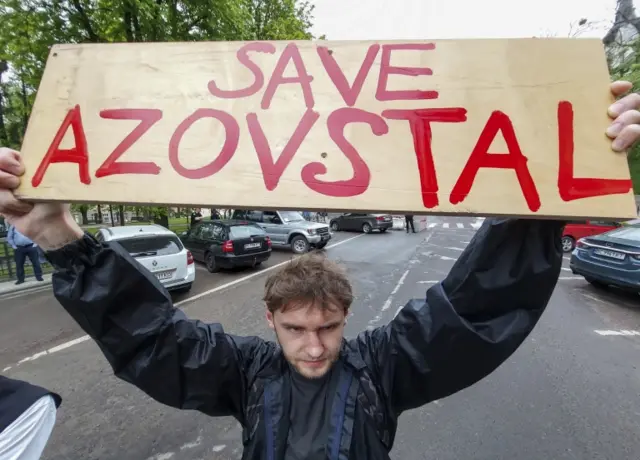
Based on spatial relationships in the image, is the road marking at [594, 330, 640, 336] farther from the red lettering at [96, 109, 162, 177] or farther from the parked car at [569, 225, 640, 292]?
the red lettering at [96, 109, 162, 177]

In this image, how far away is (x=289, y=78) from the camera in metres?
1.11

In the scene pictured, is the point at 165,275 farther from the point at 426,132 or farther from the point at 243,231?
the point at 426,132

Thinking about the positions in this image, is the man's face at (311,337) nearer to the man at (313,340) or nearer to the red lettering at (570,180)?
the man at (313,340)

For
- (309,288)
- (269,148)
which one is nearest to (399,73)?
(269,148)

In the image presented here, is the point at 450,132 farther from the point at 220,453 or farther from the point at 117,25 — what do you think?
the point at 117,25

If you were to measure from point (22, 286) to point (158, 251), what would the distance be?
467cm

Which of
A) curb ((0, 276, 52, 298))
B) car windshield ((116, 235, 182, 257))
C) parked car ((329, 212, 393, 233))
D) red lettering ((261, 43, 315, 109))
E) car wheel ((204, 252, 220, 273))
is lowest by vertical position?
parked car ((329, 212, 393, 233))

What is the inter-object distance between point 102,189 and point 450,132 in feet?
3.50

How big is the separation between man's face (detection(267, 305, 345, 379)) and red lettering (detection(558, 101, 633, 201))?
844mm

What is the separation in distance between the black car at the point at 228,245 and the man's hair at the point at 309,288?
8783 mm

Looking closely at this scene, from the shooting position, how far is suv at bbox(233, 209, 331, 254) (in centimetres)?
1420

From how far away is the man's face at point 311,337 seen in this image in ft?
4.03

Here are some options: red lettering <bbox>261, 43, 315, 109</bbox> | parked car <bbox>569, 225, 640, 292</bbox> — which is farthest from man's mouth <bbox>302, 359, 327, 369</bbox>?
parked car <bbox>569, 225, 640, 292</bbox>

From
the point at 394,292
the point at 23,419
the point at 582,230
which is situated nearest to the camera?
the point at 23,419
